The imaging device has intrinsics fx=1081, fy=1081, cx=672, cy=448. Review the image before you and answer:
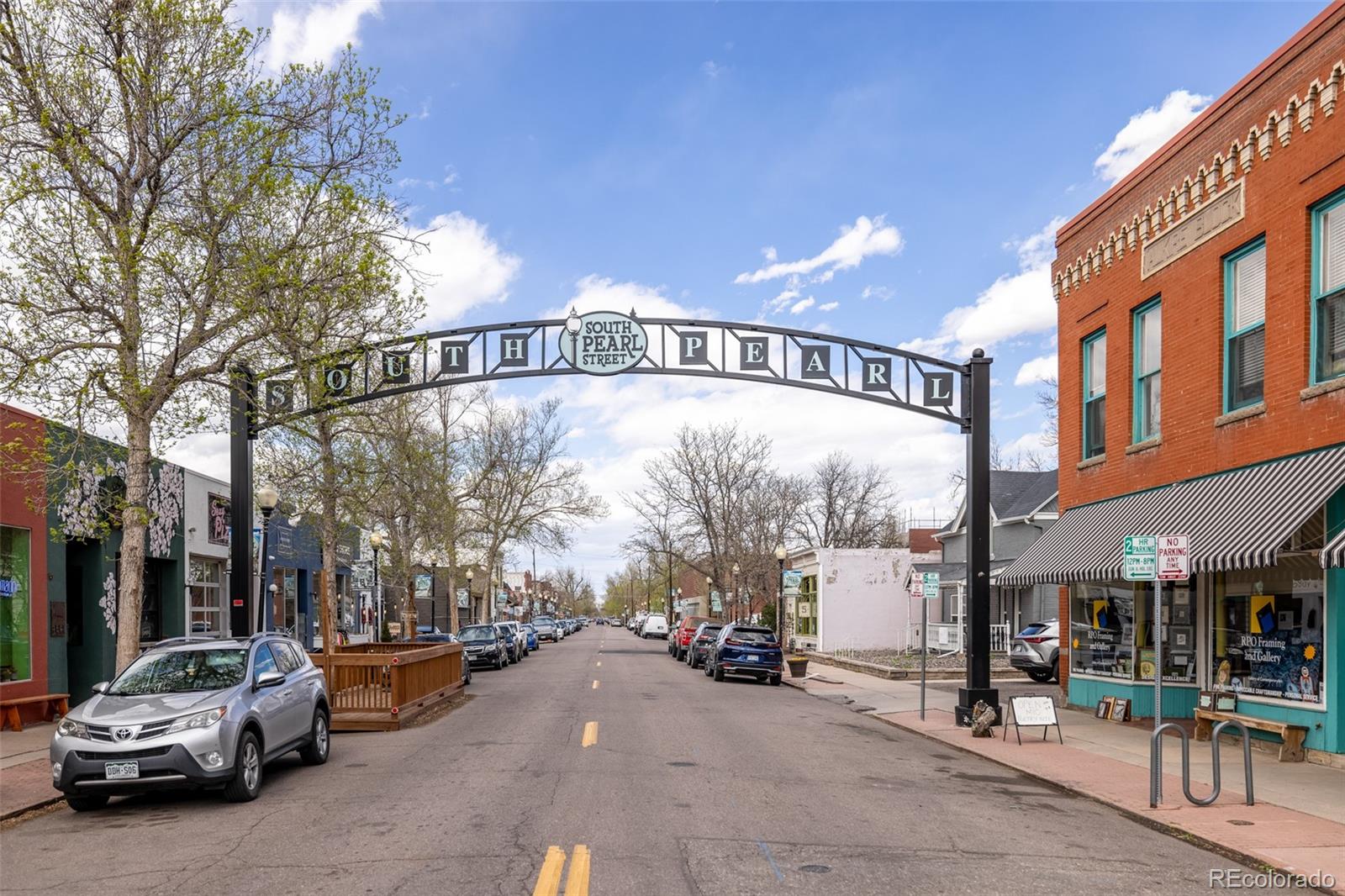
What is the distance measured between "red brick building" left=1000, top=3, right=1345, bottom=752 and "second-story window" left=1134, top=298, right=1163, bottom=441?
0.04 metres

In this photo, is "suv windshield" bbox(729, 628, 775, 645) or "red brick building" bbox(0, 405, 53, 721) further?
"suv windshield" bbox(729, 628, 775, 645)

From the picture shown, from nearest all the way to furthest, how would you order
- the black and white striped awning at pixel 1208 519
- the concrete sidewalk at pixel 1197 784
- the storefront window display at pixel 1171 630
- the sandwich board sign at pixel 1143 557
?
the concrete sidewalk at pixel 1197 784
the sandwich board sign at pixel 1143 557
the black and white striped awning at pixel 1208 519
the storefront window display at pixel 1171 630

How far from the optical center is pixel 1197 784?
1171cm

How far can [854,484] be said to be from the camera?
63.0 m

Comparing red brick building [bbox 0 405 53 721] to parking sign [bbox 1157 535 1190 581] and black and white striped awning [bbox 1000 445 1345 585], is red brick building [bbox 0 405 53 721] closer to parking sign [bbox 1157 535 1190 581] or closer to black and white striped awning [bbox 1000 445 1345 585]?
parking sign [bbox 1157 535 1190 581]

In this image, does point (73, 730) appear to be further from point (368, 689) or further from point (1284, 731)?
point (1284, 731)

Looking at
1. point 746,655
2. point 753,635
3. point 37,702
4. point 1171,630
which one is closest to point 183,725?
point 37,702

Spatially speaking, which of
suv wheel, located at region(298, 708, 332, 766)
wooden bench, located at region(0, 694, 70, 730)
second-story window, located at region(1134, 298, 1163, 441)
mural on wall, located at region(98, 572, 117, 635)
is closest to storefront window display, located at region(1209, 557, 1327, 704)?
second-story window, located at region(1134, 298, 1163, 441)

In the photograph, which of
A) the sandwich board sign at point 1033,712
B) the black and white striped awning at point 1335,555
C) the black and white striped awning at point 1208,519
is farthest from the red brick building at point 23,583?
the black and white striped awning at point 1335,555

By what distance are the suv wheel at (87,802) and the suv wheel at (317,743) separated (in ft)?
8.19

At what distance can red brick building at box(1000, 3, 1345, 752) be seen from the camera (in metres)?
13.0

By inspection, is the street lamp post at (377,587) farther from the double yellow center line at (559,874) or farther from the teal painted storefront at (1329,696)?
the double yellow center line at (559,874)

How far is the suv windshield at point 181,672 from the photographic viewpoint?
11289 mm

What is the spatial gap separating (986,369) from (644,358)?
582 cm
